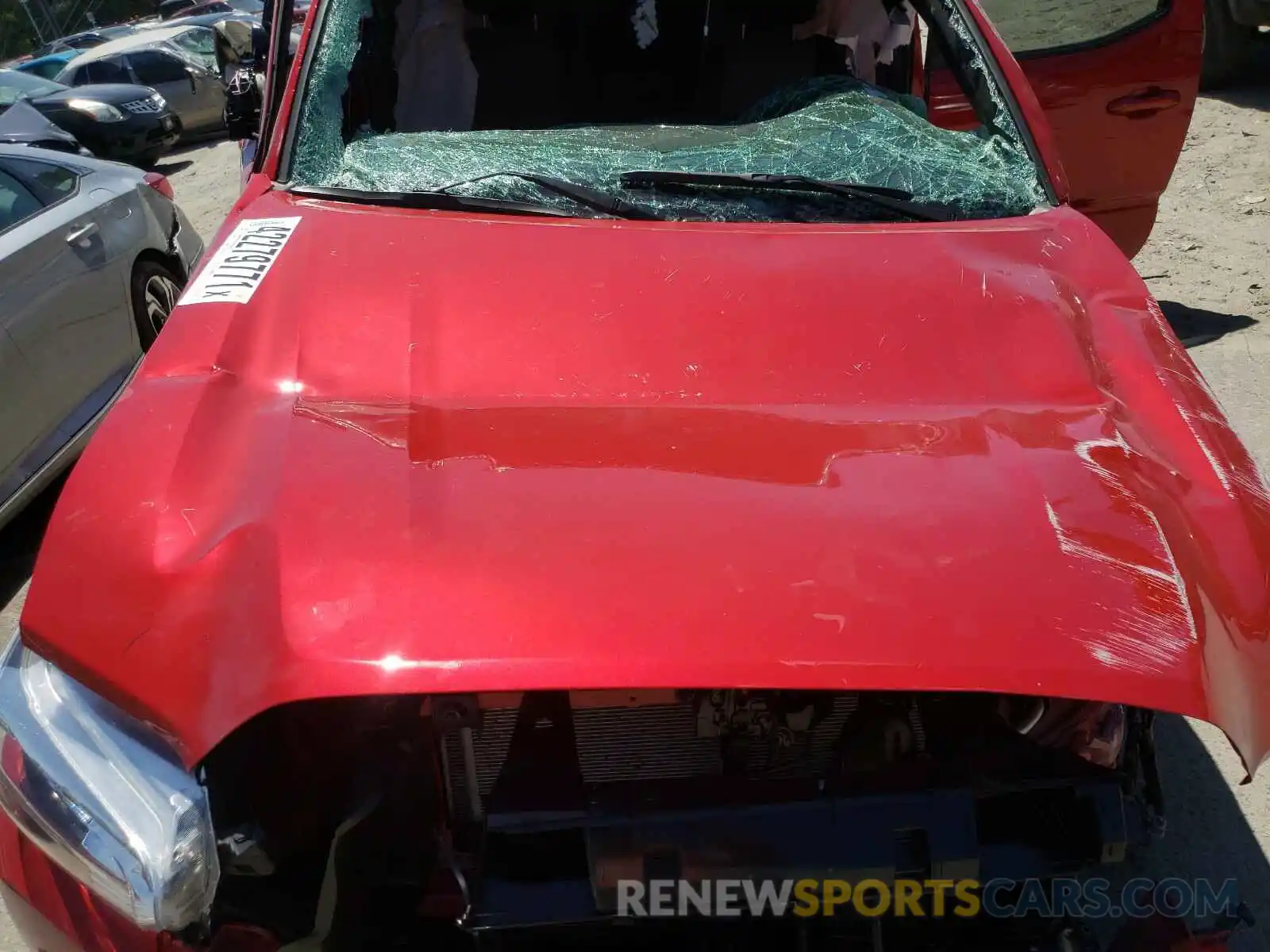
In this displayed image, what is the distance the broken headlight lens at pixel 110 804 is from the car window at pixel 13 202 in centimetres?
329

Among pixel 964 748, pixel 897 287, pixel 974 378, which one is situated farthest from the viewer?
pixel 897 287

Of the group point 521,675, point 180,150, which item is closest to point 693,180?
point 521,675

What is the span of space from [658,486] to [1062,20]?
135 inches

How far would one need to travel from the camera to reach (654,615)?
1418 millimetres

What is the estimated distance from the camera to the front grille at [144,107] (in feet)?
41.8

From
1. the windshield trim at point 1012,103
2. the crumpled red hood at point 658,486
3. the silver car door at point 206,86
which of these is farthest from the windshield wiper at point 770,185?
the silver car door at point 206,86

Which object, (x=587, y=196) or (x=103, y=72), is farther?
(x=103, y=72)

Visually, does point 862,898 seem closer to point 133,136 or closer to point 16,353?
point 16,353

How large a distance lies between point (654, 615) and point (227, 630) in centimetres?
55

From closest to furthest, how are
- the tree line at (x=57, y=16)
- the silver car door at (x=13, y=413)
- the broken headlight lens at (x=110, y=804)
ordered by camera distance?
the broken headlight lens at (x=110, y=804), the silver car door at (x=13, y=413), the tree line at (x=57, y=16)

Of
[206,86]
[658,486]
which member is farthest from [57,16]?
[658,486]

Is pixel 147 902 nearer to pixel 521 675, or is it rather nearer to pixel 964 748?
pixel 521 675

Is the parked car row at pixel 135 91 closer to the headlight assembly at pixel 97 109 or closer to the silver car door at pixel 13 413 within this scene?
the headlight assembly at pixel 97 109

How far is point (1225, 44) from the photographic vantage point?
8.55m
